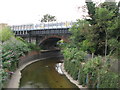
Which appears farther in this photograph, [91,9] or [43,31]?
[43,31]

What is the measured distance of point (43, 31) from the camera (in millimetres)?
26547

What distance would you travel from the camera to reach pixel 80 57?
12266mm

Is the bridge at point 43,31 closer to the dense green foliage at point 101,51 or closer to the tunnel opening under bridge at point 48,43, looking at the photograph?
the tunnel opening under bridge at point 48,43

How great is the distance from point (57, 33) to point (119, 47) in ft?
55.6

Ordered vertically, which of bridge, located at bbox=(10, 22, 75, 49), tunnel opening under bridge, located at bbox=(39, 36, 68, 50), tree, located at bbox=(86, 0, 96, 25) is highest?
tree, located at bbox=(86, 0, 96, 25)

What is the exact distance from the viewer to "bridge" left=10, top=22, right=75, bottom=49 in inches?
933

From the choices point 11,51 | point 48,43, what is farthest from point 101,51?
point 48,43

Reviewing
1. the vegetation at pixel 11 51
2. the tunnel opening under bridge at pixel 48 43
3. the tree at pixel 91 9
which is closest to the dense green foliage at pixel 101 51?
the tree at pixel 91 9

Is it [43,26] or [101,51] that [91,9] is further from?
[43,26]

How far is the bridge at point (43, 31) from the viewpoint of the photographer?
23.7m

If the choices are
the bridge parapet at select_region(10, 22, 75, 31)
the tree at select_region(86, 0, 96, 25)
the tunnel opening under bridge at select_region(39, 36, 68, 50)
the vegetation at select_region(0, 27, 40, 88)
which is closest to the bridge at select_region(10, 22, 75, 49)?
the bridge parapet at select_region(10, 22, 75, 31)

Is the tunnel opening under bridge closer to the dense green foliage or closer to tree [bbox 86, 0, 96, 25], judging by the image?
the dense green foliage

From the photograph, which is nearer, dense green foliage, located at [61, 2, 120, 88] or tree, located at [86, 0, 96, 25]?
dense green foliage, located at [61, 2, 120, 88]

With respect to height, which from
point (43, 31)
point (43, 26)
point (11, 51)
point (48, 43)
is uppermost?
point (43, 26)
